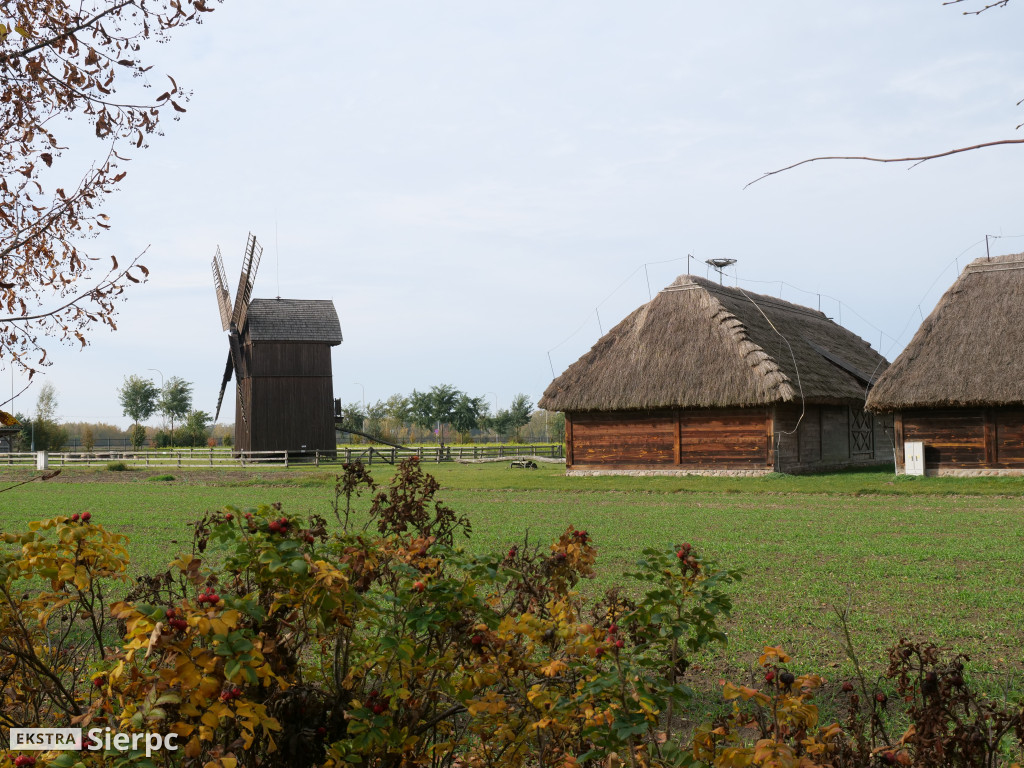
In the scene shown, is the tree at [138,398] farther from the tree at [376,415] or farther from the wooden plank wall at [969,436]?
the wooden plank wall at [969,436]

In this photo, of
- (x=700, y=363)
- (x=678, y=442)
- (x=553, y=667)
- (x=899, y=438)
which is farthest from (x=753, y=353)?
(x=553, y=667)

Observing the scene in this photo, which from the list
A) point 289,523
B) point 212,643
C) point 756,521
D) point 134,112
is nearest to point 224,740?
point 212,643

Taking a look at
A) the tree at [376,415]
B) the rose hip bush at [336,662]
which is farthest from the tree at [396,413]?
the rose hip bush at [336,662]

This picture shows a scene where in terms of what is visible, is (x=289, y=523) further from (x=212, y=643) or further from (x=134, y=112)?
(x=134, y=112)

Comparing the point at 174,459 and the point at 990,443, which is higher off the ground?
the point at 990,443

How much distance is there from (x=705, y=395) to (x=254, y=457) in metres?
22.0

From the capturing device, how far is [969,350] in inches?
876

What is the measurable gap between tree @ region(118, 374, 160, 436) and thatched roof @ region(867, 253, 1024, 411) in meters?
65.8

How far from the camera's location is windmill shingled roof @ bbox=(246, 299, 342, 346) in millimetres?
38906

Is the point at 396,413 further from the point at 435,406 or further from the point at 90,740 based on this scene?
the point at 90,740

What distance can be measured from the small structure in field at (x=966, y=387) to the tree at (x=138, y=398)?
65810 mm

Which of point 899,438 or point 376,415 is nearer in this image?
point 899,438

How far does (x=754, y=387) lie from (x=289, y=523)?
71.4 ft

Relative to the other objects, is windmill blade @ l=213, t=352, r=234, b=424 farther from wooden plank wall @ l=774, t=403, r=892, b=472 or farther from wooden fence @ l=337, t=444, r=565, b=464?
wooden plank wall @ l=774, t=403, r=892, b=472
